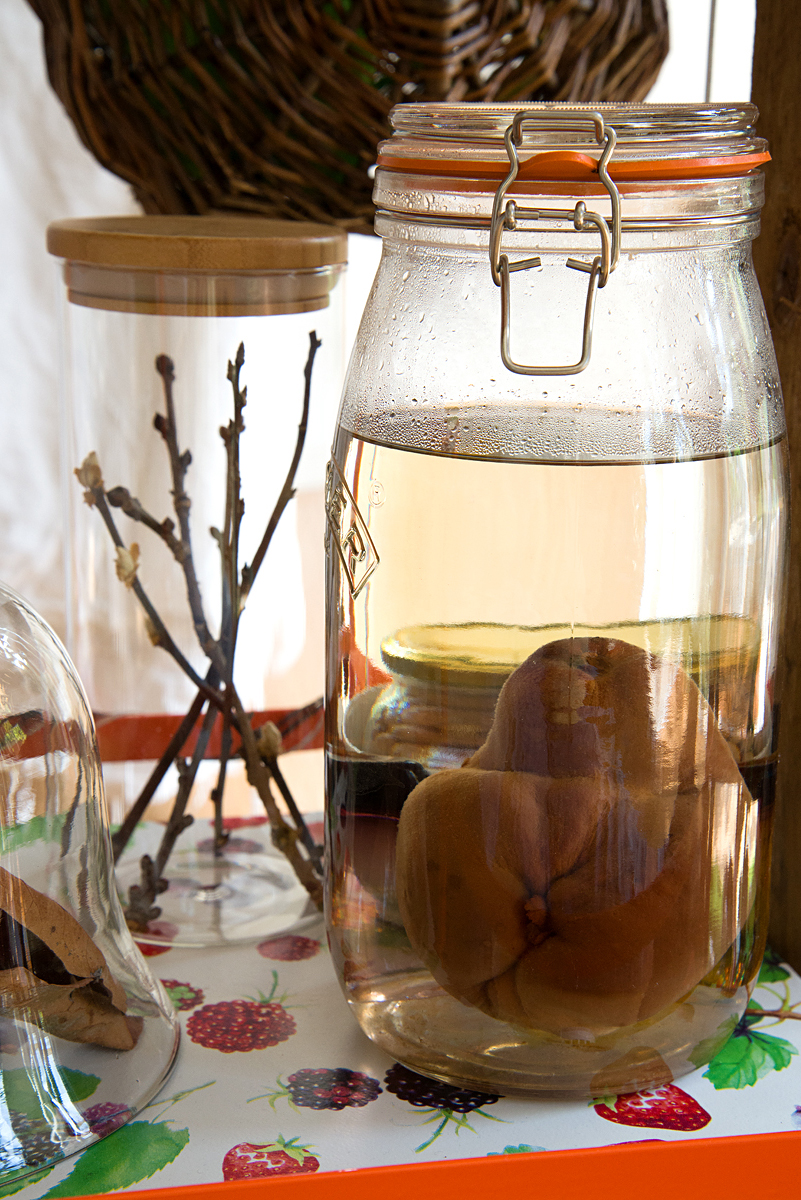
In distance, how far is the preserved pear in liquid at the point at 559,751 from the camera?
13.6 inches

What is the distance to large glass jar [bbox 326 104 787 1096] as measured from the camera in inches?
13.5

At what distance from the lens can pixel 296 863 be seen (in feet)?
1.62

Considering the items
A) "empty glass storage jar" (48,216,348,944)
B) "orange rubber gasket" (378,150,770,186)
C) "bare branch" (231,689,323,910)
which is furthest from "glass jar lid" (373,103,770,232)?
"bare branch" (231,689,323,910)

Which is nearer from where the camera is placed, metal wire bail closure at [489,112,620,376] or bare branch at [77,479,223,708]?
metal wire bail closure at [489,112,620,376]

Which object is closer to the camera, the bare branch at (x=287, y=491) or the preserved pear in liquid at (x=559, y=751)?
the preserved pear in liquid at (x=559, y=751)

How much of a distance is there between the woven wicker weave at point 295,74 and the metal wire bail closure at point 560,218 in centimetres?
17

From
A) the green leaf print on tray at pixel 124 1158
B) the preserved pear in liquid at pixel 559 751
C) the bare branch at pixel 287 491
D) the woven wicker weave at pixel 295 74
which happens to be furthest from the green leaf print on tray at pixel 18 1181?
the woven wicker weave at pixel 295 74

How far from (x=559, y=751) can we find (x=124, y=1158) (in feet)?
0.55

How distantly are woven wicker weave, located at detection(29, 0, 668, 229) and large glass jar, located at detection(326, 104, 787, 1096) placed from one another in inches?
5.7

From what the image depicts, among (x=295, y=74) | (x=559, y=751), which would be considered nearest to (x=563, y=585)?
(x=559, y=751)

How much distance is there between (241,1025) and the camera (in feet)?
1.39

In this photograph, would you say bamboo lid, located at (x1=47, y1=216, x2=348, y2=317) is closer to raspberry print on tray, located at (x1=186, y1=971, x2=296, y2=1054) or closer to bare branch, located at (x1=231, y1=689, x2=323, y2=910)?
bare branch, located at (x1=231, y1=689, x2=323, y2=910)

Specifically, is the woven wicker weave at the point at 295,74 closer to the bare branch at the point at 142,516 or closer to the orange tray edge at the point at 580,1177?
the bare branch at the point at 142,516

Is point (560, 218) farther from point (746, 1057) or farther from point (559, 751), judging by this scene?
point (746, 1057)
